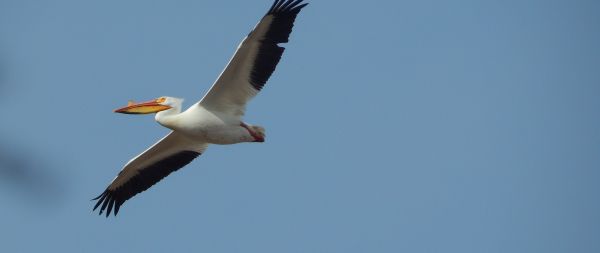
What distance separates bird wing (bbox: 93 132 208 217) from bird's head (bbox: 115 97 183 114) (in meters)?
0.45

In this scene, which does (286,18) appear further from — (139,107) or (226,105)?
(139,107)

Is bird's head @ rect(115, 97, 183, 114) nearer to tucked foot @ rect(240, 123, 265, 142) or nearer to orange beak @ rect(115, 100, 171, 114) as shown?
orange beak @ rect(115, 100, 171, 114)

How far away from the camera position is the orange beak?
15.1 m

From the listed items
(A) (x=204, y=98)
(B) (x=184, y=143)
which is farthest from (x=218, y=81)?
(B) (x=184, y=143)

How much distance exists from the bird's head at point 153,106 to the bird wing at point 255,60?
68cm

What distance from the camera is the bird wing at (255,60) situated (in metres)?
13.8

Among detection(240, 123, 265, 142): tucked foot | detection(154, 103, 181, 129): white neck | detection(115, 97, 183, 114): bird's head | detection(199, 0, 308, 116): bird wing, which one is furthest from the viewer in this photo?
detection(115, 97, 183, 114): bird's head

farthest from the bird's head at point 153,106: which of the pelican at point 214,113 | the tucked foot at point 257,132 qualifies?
the tucked foot at point 257,132

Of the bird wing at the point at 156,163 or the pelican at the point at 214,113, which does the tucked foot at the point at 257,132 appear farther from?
the bird wing at the point at 156,163

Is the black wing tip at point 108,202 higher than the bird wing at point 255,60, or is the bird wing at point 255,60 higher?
the bird wing at point 255,60

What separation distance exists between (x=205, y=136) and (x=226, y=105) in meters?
0.51

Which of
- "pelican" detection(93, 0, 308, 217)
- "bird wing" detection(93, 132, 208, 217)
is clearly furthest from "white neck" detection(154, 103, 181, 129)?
"bird wing" detection(93, 132, 208, 217)

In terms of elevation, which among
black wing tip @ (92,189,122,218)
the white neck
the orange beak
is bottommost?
black wing tip @ (92,189,122,218)

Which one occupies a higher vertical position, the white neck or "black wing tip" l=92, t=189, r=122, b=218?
the white neck
